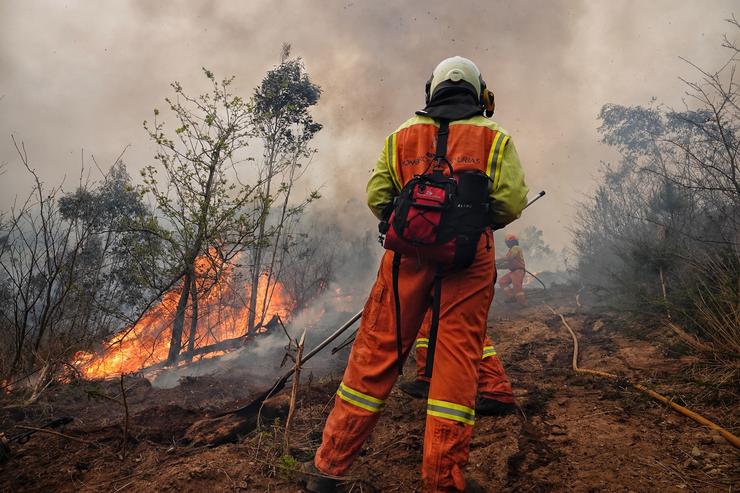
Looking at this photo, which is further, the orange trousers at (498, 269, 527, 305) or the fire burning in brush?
the orange trousers at (498, 269, 527, 305)

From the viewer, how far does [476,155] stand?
6.38ft

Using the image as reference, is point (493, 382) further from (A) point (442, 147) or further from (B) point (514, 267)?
(B) point (514, 267)

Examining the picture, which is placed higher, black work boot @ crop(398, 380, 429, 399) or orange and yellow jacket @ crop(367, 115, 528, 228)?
orange and yellow jacket @ crop(367, 115, 528, 228)

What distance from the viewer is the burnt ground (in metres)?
1.80

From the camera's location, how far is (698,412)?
2238 mm

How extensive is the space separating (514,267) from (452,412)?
29.1 feet

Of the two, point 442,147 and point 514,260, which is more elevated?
point 514,260

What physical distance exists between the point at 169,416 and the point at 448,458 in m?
2.55

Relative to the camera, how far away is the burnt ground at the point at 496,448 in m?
1.80

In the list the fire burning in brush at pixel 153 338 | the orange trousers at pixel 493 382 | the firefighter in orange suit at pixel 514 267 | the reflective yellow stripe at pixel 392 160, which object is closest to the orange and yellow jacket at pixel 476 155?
the reflective yellow stripe at pixel 392 160

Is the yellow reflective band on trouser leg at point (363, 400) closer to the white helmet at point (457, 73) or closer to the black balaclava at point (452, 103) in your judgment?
the black balaclava at point (452, 103)

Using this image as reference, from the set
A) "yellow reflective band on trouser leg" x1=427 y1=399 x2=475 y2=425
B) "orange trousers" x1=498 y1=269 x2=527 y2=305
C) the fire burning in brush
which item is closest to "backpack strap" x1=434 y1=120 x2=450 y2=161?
"yellow reflective band on trouser leg" x1=427 y1=399 x2=475 y2=425

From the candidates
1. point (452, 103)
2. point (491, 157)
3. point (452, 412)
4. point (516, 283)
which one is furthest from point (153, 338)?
point (516, 283)

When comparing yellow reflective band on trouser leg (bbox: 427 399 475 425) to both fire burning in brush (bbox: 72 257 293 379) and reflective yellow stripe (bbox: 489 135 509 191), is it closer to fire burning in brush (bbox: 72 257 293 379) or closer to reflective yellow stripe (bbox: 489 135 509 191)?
reflective yellow stripe (bbox: 489 135 509 191)
